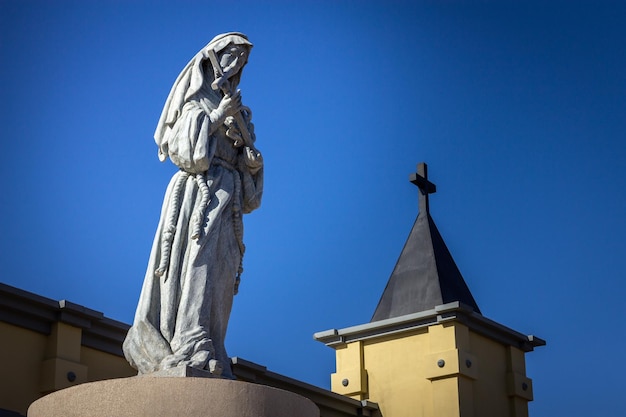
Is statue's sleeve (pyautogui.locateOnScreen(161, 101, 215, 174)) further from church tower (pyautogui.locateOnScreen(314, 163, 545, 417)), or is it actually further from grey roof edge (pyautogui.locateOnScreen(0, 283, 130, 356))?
church tower (pyautogui.locateOnScreen(314, 163, 545, 417))

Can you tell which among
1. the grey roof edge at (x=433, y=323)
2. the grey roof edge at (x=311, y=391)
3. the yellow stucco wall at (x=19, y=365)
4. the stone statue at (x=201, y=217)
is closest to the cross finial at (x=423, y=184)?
the grey roof edge at (x=433, y=323)

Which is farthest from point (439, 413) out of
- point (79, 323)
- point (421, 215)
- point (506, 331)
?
point (79, 323)

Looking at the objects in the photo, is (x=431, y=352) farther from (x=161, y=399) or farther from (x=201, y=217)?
(x=161, y=399)

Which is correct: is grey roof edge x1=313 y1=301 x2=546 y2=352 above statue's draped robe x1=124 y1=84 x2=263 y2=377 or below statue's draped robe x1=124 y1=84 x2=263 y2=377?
above

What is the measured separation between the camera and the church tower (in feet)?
59.0

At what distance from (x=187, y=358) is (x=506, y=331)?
1227 centimetres

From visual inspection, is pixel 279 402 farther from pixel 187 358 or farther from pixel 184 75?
pixel 184 75

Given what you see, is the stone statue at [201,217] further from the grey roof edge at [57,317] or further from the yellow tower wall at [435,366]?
the yellow tower wall at [435,366]

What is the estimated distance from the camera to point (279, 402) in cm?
756

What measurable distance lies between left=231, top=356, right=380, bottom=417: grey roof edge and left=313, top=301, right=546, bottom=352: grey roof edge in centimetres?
124

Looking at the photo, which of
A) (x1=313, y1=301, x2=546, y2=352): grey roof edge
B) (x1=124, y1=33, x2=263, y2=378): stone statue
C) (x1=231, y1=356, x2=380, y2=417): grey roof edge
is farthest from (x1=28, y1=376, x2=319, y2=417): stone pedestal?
(x1=313, y1=301, x2=546, y2=352): grey roof edge

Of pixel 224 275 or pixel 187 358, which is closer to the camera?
pixel 187 358

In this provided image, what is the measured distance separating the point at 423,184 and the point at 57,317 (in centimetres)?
967

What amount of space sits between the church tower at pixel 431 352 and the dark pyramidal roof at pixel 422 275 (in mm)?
23
